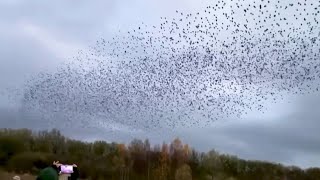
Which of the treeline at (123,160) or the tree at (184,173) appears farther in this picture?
the tree at (184,173)

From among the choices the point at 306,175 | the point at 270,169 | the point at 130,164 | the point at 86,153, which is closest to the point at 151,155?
the point at 130,164

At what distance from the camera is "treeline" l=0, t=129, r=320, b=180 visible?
133875 millimetres

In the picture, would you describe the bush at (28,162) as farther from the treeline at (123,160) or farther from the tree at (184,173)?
the tree at (184,173)

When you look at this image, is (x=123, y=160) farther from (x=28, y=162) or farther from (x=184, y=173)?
(x=28, y=162)

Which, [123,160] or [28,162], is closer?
[28,162]

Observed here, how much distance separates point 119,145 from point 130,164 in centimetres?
2511

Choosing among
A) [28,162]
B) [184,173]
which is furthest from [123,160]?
[28,162]

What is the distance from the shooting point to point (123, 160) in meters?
169

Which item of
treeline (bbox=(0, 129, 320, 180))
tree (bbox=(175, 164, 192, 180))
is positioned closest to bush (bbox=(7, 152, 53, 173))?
treeline (bbox=(0, 129, 320, 180))

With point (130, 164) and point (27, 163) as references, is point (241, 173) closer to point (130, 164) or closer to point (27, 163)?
point (130, 164)

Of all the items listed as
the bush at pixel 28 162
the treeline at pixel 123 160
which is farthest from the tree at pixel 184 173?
the bush at pixel 28 162

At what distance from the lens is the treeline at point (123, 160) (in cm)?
13388

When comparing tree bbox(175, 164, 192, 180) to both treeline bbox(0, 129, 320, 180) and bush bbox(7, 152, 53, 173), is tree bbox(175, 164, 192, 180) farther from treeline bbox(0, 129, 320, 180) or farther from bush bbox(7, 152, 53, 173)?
bush bbox(7, 152, 53, 173)

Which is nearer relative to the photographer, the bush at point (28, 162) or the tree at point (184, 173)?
the bush at point (28, 162)
